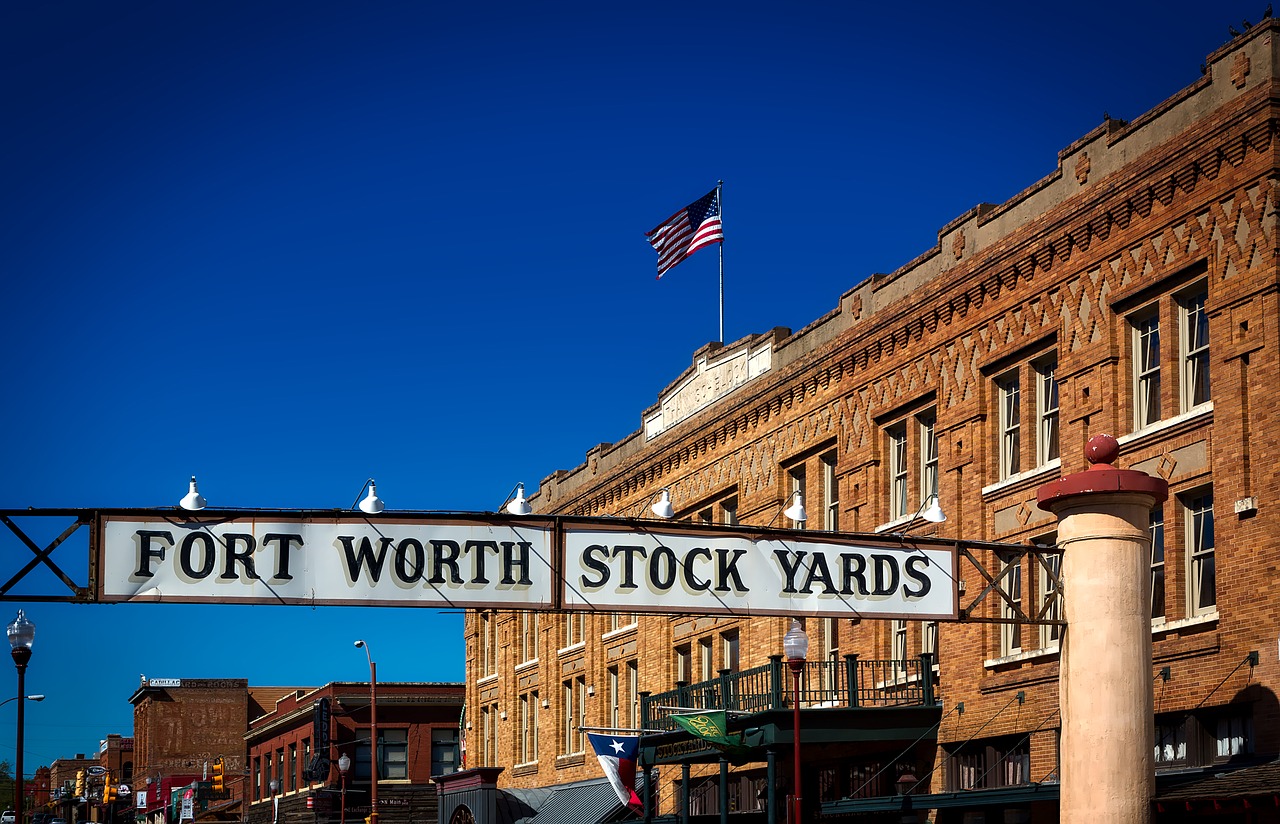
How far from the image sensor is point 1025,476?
90.8 ft

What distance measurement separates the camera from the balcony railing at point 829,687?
2988cm

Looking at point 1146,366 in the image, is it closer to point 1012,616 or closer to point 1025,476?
point 1025,476

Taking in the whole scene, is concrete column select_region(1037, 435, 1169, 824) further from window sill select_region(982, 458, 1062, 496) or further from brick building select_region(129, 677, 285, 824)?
brick building select_region(129, 677, 285, 824)

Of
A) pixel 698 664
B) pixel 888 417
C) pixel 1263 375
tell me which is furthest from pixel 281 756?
pixel 1263 375

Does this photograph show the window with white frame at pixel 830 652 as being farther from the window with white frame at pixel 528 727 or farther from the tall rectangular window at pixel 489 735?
the tall rectangular window at pixel 489 735

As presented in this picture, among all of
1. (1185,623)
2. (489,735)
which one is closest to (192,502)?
(1185,623)

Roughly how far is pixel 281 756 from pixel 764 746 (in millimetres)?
54391

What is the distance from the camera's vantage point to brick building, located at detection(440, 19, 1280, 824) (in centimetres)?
2267

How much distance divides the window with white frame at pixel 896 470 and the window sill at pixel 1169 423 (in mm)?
7432

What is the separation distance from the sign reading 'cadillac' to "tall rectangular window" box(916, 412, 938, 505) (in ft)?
35.9

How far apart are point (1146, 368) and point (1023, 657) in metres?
5.05

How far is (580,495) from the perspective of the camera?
4900 cm

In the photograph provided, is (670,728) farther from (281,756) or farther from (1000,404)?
(281,756)

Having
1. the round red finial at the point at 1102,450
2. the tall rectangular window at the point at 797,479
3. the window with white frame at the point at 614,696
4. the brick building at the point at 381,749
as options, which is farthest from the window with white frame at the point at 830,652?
the brick building at the point at 381,749
